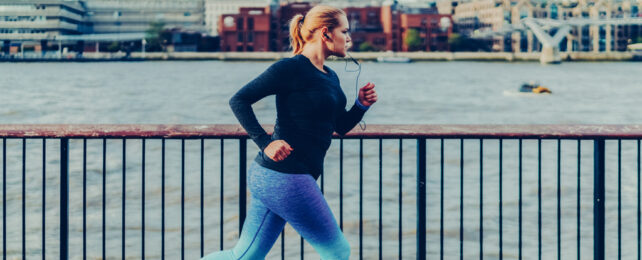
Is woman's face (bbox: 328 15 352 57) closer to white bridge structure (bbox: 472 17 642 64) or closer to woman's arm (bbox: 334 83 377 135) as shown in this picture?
woman's arm (bbox: 334 83 377 135)

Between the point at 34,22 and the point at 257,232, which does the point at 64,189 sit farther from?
the point at 34,22

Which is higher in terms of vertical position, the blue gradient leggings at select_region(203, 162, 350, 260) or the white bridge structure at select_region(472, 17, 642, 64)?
the white bridge structure at select_region(472, 17, 642, 64)

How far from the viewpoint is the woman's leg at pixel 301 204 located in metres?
2.51

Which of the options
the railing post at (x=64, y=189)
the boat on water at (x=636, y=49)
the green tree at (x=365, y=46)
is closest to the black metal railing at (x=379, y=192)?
the railing post at (x=64, y=189)

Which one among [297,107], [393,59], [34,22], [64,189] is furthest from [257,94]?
[34,22]

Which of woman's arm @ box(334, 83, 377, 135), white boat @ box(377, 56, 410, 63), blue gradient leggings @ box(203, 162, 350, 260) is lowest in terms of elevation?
blue gradient leggings @ box(203, 162, 350, 260)

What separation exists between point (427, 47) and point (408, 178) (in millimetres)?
101159

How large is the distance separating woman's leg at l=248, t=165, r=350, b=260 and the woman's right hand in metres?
0.07

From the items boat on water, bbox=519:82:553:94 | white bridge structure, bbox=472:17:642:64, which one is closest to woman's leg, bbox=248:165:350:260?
boat on water, bbox=519:82:553:94

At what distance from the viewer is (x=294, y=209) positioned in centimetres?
252

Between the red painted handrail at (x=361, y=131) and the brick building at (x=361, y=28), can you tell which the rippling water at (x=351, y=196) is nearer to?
the red painted handrail at (x=361, y=131)

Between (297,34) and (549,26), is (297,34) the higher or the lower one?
the lower one

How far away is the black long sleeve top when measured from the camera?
8.13ft

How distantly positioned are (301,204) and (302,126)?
23cm
